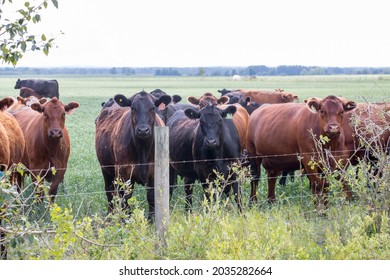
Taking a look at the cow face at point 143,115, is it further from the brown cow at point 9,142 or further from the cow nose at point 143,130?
the brown cow at point 9,142

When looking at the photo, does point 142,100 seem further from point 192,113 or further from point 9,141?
point 9,141

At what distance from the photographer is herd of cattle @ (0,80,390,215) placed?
1045 cm

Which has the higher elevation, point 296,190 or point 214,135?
point 214,135

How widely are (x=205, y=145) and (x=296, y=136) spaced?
1811mm

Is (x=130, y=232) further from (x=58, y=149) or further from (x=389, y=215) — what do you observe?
(x=58, y=149)

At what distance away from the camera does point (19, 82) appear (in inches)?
1467

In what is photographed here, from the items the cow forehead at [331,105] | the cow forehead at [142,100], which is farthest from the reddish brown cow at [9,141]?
the cow forehead at [331,105]

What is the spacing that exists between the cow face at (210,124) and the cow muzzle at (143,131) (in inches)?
33.9

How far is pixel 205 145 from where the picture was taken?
10680 mm

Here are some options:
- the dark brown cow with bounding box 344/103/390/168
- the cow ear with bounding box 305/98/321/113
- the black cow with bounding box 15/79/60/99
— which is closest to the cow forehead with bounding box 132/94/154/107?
the cow ear with bounding box 305/98/321/113

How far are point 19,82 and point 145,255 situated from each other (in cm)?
3158

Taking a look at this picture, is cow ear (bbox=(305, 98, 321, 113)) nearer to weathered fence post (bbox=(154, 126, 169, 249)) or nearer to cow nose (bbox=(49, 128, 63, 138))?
cow nose (bbox=(49, 128, 63, 138))
